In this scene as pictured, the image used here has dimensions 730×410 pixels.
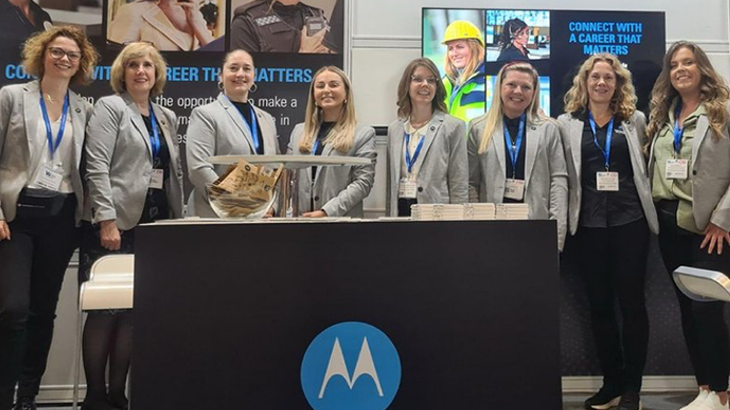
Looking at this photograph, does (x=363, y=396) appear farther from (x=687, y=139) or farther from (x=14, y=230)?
(x=687, y=139)

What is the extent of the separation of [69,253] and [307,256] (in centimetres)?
169

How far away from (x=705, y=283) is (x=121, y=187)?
243 centimetres

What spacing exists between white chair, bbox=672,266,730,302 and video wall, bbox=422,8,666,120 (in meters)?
2.32

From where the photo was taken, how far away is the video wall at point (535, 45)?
11.8 feet

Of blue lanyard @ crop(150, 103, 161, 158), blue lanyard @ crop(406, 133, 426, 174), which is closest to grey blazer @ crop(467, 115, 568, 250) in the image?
blue lanyard @ crop(406, 133, 426, 174)

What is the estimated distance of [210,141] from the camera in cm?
283

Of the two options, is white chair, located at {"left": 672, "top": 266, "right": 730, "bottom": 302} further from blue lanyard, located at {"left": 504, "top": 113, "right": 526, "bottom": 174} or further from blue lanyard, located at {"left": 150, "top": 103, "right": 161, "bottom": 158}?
blue lanyard, located at {"left": 150, "top": 103, "right": 161, "bottom": 158}

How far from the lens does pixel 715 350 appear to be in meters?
2.69

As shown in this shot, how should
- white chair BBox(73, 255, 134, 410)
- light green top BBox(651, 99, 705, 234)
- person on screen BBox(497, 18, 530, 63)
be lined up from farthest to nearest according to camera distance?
person on screen BBox(497, 18, 530, 63) → light green top BBox(651, 99, 705, 234) → white chair BBox(73, 255, 134, 410)

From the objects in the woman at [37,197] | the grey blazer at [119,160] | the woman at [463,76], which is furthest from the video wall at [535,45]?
the woman at [37,197]

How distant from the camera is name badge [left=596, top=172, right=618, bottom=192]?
2.89m

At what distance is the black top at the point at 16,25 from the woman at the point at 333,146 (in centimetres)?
188

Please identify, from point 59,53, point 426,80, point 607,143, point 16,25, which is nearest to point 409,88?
point 426,80

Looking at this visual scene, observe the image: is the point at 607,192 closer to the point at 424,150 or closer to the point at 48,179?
the point at 424,150
